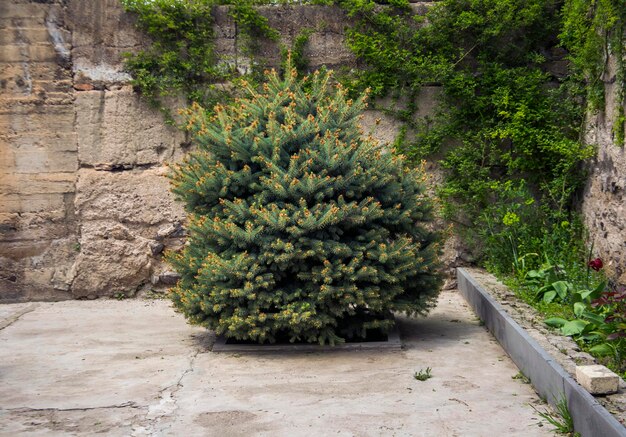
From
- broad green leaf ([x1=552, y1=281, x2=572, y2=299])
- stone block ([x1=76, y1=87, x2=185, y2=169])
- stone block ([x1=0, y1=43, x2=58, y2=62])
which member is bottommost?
broad green leaf ([x1=552, y1=281, x2=572, y2=299])

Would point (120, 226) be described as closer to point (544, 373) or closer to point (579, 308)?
point (579, 308)

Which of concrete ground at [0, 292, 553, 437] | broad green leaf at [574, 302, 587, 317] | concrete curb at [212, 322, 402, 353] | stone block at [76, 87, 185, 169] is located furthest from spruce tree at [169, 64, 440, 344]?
stone block at [76, 87, 185, 169]

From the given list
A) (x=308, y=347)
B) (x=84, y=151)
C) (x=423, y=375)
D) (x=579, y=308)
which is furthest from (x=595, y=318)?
(x=84, y=151)

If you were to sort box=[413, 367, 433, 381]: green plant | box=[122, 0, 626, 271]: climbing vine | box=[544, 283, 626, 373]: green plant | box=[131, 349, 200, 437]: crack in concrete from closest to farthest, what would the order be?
1. box=[131, 349, 200, 437]: crack in concrete
2. box=[544, 283, 626, 373]: green plant
3. box=[413, 367, 433, 381]: green plant
4. box=[122, 0, 626, 271]: climbing vine

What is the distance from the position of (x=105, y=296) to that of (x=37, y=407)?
4.07 meters

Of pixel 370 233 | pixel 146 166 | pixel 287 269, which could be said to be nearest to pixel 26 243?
pixel 146 166

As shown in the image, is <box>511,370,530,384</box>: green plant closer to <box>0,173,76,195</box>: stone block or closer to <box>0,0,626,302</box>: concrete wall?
<box>0,0,626,302</box>: concrete wall

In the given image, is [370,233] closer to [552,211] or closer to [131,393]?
[131,393]

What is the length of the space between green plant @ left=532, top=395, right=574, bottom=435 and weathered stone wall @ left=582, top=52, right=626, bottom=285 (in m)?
2.49

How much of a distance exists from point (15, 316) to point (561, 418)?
5684 mm

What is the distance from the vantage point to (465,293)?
316 inches

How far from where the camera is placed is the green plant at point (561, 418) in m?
3.96

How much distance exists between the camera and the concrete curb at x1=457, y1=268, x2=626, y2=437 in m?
3.55

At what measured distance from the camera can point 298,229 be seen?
576cm
